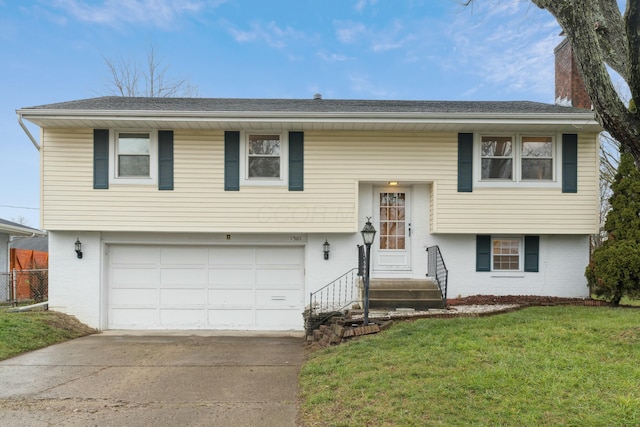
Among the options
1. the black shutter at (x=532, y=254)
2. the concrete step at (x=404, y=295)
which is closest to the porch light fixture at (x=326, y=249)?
the concrete step at (x=404, y=295)

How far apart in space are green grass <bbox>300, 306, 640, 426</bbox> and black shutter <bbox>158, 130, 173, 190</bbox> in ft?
17.0

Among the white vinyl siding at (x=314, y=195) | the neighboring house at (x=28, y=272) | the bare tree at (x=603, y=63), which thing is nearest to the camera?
the bare tree at (x=603, y=63)

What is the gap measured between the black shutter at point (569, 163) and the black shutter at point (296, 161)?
5773 millimetres

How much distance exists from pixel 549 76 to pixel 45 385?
561 inches

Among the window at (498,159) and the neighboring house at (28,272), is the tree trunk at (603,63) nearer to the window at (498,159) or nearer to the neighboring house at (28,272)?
the window at (498,159)

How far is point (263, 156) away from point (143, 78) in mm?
13255

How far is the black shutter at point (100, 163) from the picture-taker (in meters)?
9.27

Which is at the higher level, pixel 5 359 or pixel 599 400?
pixel 599 400

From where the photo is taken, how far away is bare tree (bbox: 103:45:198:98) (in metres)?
19.2

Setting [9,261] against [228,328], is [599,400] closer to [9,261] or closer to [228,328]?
[228,328]

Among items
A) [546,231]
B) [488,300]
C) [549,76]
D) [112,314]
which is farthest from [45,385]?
[549,76]

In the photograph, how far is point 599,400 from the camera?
3.74m

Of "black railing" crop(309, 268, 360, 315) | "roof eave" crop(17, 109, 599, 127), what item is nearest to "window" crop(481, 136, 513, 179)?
"roof eave" crop(17, 109, 599, 127)

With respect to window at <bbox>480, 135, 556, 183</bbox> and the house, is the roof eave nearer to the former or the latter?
window at <bbox>480, 135, 556, 183</bbox>
